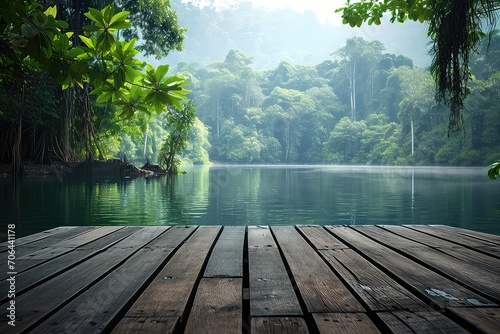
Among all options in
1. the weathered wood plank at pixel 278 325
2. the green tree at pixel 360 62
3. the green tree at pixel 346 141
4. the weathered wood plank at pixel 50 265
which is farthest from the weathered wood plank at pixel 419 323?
the green tree at pixel 360 62

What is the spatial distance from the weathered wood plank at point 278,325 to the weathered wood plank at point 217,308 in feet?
0.15

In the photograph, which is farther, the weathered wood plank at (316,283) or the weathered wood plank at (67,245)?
the weathered wood plank at (67,245)

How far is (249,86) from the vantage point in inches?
2803

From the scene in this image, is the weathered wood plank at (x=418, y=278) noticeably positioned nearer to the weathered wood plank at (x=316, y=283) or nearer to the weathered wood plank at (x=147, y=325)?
the weathered wood plank at (x=316, y=283)

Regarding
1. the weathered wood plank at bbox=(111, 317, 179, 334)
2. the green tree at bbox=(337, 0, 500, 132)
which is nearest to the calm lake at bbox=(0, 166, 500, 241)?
the green tree at bbox=(337, 0, 500, 132)

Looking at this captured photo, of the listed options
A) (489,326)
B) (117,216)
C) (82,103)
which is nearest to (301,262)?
(489,326)

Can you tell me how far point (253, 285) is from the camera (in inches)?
59.9

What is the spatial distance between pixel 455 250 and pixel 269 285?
1186 mm

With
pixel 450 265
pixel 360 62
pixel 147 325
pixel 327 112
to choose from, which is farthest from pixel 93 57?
pixel 360 62

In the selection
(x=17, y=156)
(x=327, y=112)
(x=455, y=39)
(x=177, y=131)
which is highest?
(x=327, y=112)

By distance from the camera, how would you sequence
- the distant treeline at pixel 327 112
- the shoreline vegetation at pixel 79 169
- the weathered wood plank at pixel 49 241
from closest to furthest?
the weathered wood plank at pixel 49 241
the shoreline vegetation at pixel 79 169
the distant treeline at pixel 327 112

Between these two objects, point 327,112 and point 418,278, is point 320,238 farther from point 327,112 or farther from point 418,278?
point 327,112

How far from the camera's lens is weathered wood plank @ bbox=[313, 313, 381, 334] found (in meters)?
1.13

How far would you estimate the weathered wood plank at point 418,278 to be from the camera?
1384mm
